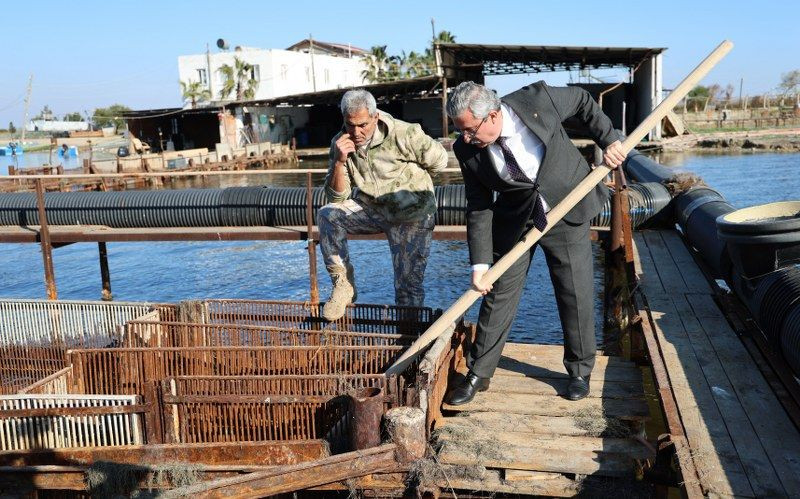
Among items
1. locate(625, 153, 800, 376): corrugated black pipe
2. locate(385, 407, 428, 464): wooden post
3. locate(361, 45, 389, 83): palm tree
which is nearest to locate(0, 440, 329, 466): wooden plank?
locate(385, 407, 428, 464): wooden post

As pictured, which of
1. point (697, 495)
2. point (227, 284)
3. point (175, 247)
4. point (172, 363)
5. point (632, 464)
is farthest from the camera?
point (175, 247)

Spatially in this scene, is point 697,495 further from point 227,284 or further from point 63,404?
point 227,284

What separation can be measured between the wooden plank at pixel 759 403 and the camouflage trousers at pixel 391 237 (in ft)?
6.99

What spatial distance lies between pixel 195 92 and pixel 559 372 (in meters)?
52.4

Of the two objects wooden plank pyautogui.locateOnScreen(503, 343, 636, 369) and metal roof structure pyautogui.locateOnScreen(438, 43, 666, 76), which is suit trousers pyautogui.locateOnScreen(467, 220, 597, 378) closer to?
wooden plank pyautogui.locateOnScreen(503, 343, 636, 369)

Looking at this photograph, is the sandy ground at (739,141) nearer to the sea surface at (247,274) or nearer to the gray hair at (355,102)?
the sea surface at (247,274)

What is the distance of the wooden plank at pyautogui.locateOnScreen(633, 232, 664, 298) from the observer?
619 cm

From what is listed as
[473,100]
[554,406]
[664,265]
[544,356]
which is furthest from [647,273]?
[473,100]

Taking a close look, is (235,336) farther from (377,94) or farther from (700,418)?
(377,94)

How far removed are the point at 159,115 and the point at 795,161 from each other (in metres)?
34.7

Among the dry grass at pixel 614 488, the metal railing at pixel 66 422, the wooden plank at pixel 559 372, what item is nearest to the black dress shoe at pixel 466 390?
the wooden plank at pixel 559 372

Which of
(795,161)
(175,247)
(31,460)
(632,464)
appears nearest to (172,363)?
(31,460)

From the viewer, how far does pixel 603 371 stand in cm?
488

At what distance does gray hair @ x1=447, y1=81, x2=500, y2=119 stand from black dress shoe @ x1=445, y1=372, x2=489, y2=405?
5.65ft
